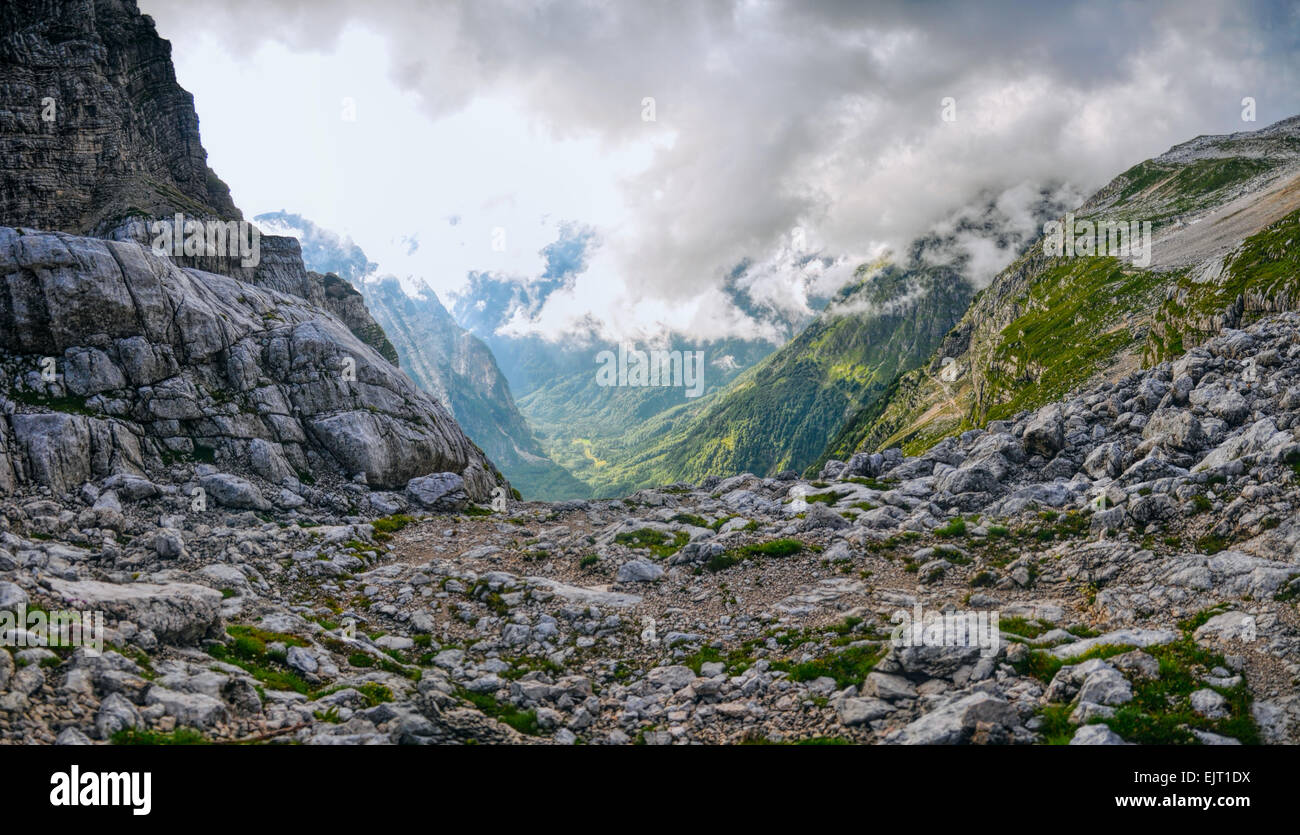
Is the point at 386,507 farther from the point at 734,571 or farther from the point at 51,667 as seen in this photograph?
the point at 51,667

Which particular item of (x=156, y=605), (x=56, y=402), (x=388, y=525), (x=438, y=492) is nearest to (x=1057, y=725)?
(x=156, y=605)

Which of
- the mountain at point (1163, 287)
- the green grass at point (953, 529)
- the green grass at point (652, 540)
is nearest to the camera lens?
the green grass at point (953, 529)

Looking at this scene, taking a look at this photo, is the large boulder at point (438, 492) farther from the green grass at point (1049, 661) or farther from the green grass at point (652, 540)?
the green grass at point (1049, 661)

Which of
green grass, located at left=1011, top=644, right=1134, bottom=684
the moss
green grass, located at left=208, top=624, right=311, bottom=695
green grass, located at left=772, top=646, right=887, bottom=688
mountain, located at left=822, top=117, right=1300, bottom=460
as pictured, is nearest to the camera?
green grass, located at left=1011, top=644, right=1134, bottom=684

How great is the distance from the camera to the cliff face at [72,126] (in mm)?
55938

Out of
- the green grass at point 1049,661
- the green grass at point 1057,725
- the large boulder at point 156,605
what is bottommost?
the green grass at point 1057,725

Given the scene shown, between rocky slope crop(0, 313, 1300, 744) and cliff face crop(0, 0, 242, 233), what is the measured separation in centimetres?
4527

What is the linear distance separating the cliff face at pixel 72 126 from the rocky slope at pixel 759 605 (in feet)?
149

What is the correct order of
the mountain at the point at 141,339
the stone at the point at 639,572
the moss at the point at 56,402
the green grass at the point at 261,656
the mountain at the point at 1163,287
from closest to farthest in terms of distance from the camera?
the green grass at the point at 261,656 < the stone at the point at 639,572 < the moss at the point at 56,402 < the mountain at the point at 141,339 < the mountain at the point at 1163,287

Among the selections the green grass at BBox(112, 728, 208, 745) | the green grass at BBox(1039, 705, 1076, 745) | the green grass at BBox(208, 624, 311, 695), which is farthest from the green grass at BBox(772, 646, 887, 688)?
the green grass at BBox(112, 728, 208, 745)

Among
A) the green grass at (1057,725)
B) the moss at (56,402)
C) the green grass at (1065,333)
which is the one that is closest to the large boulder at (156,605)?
the moss at (56,402)

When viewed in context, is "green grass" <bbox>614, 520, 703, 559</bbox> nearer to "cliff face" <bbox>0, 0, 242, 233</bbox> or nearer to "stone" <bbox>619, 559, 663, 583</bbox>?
"stone" <bbox>619, 559, 663, 583</bbox>

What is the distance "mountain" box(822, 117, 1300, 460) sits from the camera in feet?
173
